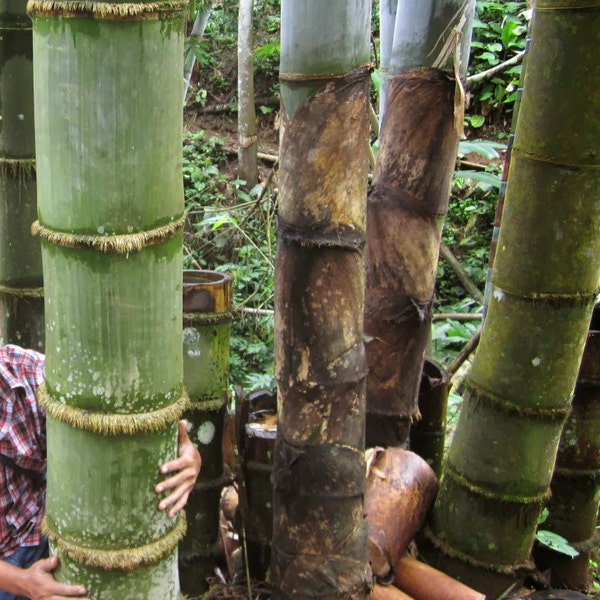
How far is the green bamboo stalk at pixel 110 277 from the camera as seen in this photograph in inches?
50.4

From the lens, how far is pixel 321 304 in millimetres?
1887

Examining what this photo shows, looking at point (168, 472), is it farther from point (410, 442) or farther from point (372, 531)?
point (410, 442)

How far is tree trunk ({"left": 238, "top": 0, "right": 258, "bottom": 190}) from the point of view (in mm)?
7562

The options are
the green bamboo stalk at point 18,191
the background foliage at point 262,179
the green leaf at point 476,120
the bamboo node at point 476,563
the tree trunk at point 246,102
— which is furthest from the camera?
the green leaf at point 476,120

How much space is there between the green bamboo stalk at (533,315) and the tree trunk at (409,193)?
0.22 meters

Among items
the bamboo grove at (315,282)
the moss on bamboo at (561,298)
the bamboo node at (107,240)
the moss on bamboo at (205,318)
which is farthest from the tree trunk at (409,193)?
the bamboo node at (107,240)

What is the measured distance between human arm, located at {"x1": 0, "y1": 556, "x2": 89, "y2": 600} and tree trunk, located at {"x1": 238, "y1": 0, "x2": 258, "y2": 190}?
663 cm

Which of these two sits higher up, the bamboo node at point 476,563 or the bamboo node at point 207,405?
the bamboo node at point 207,405

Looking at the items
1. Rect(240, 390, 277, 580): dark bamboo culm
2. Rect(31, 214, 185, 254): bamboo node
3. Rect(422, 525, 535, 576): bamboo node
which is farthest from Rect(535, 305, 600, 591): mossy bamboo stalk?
Rect(31, 214, 185, 254): bamboo node

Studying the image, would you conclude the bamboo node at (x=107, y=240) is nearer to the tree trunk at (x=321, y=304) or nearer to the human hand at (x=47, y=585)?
the tree trunk at (x=321, y=304)

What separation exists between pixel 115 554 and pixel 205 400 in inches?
38.9

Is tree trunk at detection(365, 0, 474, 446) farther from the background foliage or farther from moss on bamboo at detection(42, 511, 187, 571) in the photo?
the background foliage

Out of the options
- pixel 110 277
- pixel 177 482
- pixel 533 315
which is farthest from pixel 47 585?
pixel 533 315

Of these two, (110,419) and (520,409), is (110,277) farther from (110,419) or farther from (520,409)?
(520,409)
